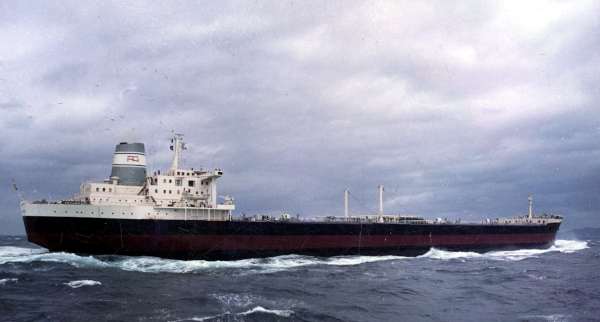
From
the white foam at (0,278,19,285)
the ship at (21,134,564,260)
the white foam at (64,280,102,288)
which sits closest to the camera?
the white foam at (64,280,102,288)

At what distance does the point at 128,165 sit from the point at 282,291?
62.2 feet

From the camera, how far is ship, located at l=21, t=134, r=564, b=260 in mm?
30688

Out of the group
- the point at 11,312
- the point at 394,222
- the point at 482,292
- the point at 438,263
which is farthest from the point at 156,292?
the point at 394,222

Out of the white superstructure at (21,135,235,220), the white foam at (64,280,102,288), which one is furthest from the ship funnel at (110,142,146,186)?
the white foam at (64,280,102,288)

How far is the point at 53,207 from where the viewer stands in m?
30.5

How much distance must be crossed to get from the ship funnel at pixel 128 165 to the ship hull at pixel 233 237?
4665 mm

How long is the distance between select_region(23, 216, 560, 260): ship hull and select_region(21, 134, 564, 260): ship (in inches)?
2.8

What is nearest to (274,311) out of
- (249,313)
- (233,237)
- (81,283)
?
(249,313)

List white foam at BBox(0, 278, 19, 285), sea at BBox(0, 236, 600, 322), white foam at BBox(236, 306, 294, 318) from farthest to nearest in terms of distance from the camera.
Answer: white foam at BBox(0, 278, 19, 285) < sea at BBox(0, 236, 600, 322) < white foam at BBox(236, 306, 294, 318)

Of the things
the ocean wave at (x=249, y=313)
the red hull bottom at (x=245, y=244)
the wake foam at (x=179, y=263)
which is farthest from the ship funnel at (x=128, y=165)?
the ocean wave at (x=249, y=313)

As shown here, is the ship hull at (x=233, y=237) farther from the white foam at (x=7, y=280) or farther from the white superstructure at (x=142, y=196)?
the white foam at (x=7, y=280)

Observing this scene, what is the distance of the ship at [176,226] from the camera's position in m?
30.7

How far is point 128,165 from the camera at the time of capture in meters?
34.6

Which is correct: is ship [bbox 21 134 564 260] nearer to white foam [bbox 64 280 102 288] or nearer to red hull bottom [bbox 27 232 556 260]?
red hull bottom [bbox 27 232 556 260]
